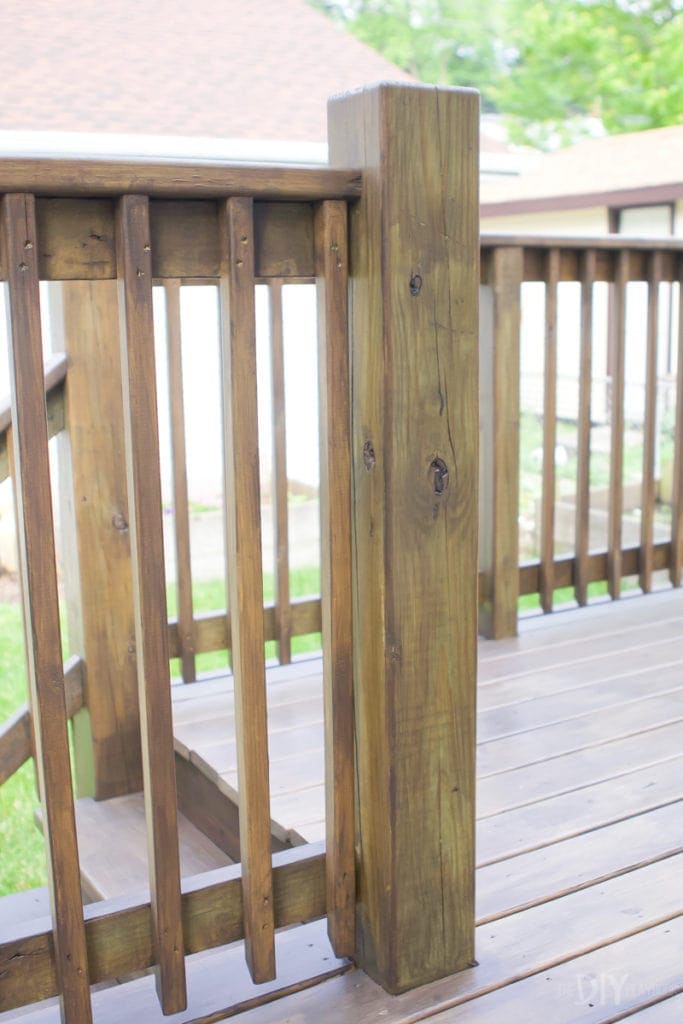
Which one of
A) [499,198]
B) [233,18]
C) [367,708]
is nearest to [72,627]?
[367,708]

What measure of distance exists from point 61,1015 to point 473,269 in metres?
1.16

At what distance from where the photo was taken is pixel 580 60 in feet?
64.5

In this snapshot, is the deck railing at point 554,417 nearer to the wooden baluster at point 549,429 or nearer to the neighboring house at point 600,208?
the wooden baluster at point 549,429

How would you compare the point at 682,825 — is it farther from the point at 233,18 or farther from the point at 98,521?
the point at 233,18

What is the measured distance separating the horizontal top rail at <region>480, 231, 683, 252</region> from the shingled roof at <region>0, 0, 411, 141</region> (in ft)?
10.2

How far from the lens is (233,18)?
7.91 m

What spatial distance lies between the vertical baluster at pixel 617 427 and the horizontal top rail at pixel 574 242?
6cm

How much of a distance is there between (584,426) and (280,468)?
1.00 metres

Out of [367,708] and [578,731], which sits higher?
[367,708]

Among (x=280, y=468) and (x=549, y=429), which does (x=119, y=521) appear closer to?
(x=280, y=468)

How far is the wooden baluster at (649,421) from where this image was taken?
3.51 metres

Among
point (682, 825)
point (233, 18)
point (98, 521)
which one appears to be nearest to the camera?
point (682, 825)

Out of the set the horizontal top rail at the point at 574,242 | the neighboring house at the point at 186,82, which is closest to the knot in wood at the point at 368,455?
the horizontal top rail at the point at 574,242

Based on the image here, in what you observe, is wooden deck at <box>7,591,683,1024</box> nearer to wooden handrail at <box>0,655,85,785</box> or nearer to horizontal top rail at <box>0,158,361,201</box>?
wooden handrail at <box>0,655,85,785</box>
